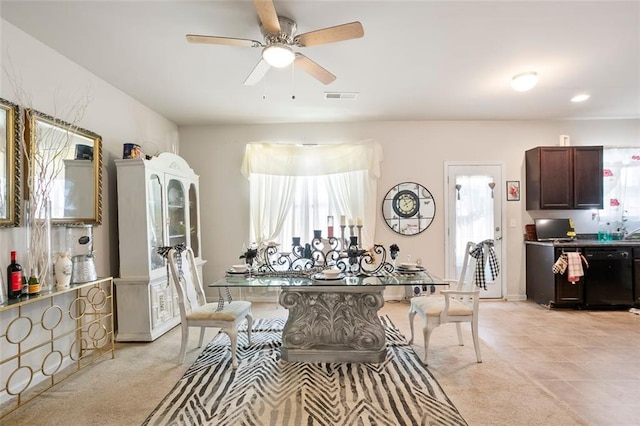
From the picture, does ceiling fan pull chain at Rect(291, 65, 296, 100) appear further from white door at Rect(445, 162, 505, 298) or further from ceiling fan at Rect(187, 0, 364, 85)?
white door at Rect(445, 162, 505, 298)

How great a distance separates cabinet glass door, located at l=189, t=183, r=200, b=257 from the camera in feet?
14.0

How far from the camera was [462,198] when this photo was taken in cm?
474

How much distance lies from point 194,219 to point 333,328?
8.59ft

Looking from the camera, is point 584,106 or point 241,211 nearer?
point 584,106

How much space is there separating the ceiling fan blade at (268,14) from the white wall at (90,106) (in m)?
1.85

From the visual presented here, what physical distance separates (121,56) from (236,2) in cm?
131

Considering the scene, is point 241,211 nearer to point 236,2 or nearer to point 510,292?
point 236,2

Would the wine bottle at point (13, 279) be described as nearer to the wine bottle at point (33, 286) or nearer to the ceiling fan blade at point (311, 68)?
the wine bottle at point (33, 286)

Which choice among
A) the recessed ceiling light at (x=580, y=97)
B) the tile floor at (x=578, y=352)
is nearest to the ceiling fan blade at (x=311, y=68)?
the tile floor at (x=578, y=352)

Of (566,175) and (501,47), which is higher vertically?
(501,47)

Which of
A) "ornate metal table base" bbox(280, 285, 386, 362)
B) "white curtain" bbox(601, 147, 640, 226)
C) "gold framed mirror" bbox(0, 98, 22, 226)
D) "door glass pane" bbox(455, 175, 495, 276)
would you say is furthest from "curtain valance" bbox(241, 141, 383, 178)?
"white curtain" bbox(601, 147, 640, 226)

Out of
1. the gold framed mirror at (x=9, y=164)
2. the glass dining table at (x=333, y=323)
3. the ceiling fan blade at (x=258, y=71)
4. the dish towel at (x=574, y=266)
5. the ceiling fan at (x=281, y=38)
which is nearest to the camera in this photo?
the ceiling fan at (x=281, y=38)

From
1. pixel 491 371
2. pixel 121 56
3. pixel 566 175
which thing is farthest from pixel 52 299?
pixel 566 175

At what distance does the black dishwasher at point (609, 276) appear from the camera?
4.10 meters
